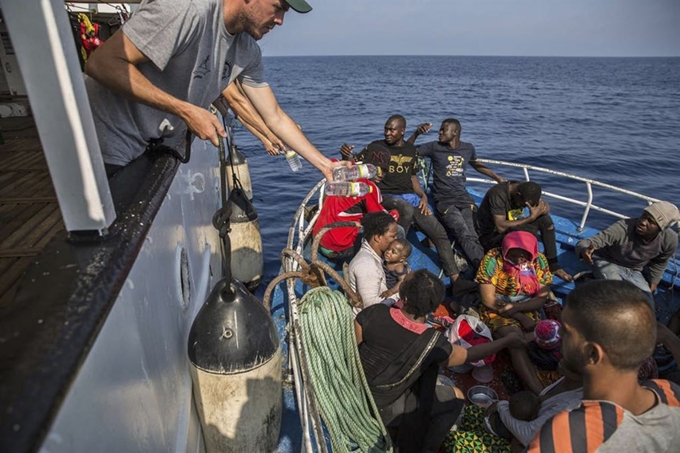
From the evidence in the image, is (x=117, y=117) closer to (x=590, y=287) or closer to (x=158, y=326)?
(x=158, y=326)

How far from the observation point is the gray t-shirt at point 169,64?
2.03 meters

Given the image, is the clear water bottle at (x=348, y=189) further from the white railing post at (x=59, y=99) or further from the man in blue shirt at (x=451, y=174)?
the white railing post at (x=59, y=99)

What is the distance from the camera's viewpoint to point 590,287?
1981 millimetres

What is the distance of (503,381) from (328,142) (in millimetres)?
16818

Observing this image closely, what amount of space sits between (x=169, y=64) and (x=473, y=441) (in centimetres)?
308

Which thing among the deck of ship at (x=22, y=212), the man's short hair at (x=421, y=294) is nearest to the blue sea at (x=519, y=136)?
the deck of ship at (x=22, y=212)

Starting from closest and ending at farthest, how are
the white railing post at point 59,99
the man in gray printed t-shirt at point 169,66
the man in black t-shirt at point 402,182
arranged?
the white railing post at point 59,99, the man in gray printed t-shirt at point 169,66, the man in black t-shirt at point 402,182

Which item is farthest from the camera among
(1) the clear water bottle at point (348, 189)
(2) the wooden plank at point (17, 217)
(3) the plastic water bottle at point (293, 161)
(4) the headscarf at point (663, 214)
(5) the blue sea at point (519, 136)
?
(5) the blue sea at point (519, 136)

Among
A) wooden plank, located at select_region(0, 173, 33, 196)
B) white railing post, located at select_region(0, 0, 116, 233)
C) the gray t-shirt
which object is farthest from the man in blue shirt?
white railing post, located at select_region(0, 0, 116, 233)

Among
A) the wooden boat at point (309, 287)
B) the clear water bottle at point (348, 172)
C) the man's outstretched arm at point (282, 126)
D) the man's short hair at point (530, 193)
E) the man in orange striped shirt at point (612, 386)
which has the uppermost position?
the man's outstretched arm at point (282, 126)

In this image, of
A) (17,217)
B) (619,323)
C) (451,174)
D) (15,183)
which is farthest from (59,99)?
(451,174)

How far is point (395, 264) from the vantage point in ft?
14.7

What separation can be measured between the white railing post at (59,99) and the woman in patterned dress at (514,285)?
146 inches

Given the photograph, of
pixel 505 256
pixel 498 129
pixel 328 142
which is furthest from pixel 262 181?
pixel 498 129
